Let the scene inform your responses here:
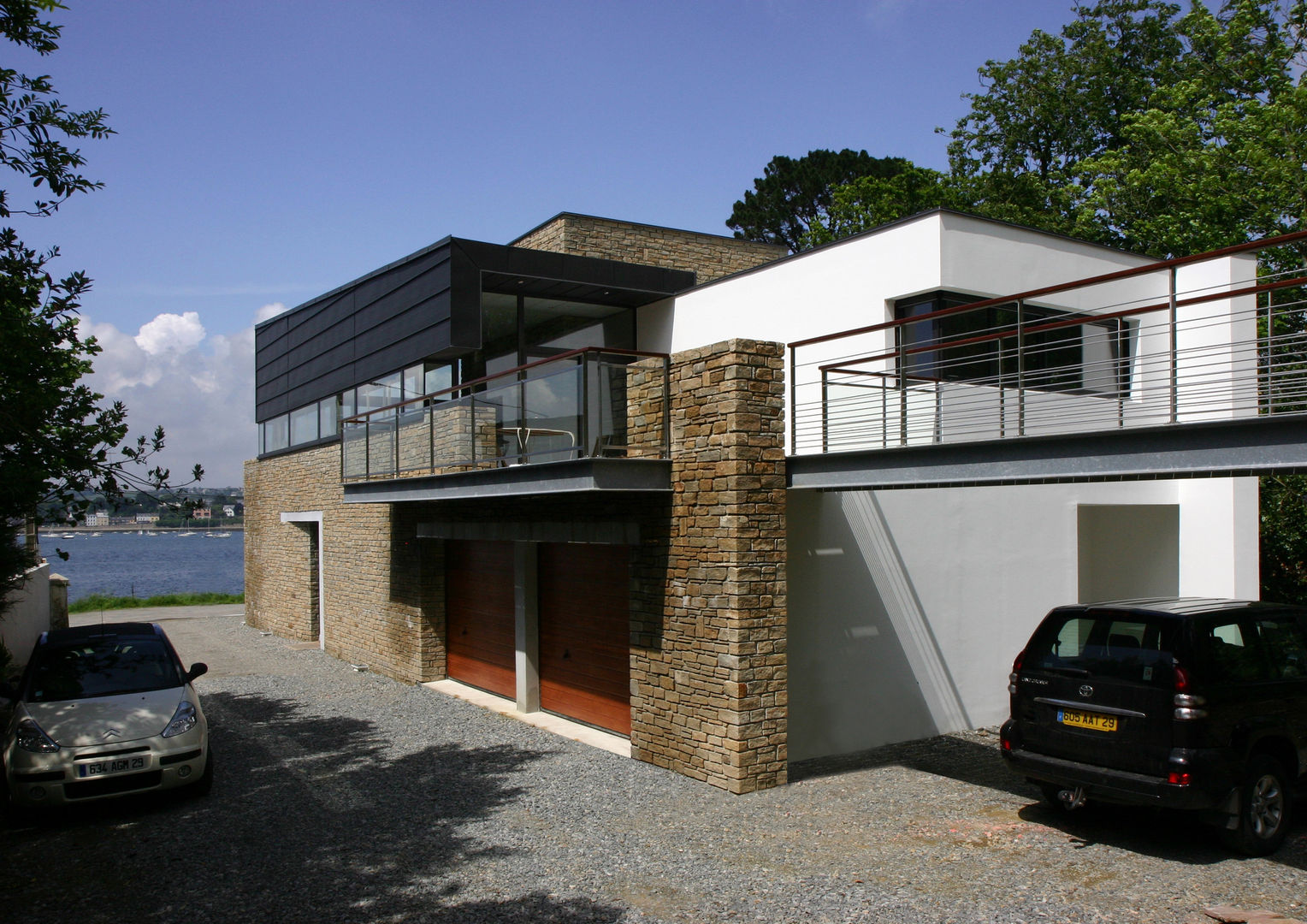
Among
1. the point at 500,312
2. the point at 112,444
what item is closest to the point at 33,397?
the point at 112,444

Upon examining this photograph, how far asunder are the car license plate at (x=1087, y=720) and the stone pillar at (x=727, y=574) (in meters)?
2.48

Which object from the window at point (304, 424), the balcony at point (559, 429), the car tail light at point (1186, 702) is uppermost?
the window at point (304, 424)

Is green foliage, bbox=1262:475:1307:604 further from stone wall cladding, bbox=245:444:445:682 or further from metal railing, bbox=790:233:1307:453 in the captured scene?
stone wall cladding, bbox=245:444:445:682

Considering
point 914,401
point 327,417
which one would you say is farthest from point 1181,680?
point 327,417

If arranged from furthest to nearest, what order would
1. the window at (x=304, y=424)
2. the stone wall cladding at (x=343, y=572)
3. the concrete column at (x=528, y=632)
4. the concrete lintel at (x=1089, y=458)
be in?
the window at (x=304, y=424) < the stone wall cladding at (x=343, y=572) < the concrete column at (x=528, y=632) < the concrete lintel at (x=1089, y=458)

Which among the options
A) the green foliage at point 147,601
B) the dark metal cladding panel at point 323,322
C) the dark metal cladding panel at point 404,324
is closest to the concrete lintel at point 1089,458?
the dark metal cladding panel at point 404,324

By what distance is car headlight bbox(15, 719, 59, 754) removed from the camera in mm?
8039

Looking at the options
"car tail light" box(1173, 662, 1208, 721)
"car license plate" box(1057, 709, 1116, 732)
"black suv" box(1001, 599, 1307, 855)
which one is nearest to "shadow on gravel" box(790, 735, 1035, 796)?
"black suv" box(1001, 599, 1307, 855)

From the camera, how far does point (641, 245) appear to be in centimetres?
1738

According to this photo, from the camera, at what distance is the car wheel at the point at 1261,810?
680 centimetres

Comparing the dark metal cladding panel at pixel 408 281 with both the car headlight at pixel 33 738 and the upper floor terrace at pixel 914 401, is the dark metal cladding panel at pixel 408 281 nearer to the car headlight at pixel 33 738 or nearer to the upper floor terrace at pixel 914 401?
the upper floor terrace at pixel 914 401

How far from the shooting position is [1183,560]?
1426 centimetres

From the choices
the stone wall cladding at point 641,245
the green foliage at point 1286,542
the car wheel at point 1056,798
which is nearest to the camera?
the car wheel at point 1056,798

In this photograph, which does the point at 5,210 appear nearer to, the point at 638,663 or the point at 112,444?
the point at 112,444
